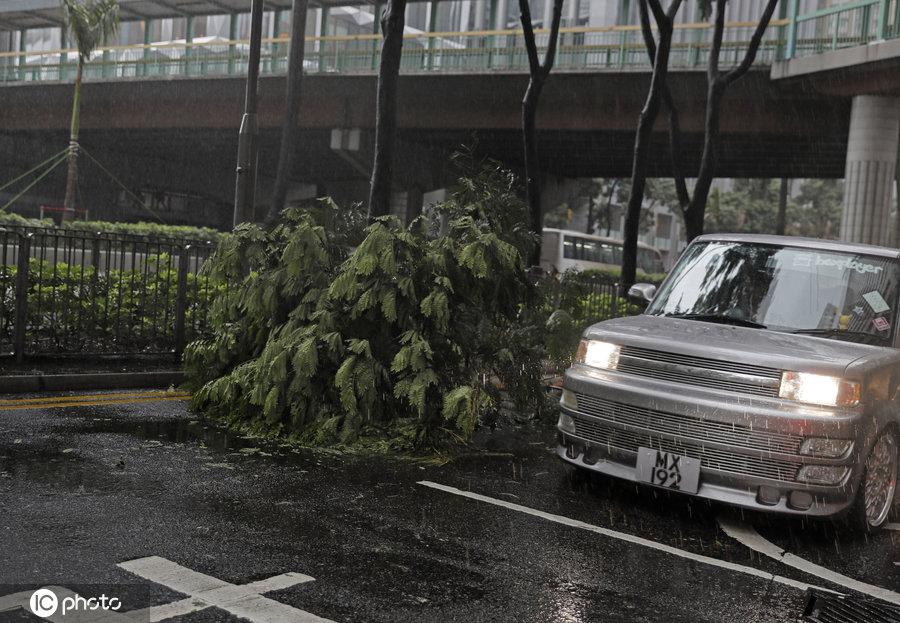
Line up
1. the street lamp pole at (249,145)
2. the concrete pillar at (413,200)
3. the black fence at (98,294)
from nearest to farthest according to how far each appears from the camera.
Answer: the black fence at (98,294), the street lamp pole at (249,145), the concrete pillar at (413,200)

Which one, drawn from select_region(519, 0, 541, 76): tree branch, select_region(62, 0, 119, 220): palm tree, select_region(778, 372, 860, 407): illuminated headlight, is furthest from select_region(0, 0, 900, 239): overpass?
select_region(778, 372, 860, 407): illuminated headlight

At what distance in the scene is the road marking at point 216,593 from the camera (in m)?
3.70

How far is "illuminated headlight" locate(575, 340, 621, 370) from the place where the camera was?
6.11m

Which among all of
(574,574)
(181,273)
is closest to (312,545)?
(574,574)

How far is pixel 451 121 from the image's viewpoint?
3266 centimetres

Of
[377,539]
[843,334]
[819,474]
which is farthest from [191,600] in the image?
[843,334]

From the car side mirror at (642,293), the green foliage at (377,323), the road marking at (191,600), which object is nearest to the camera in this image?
the road marking at (191,600)

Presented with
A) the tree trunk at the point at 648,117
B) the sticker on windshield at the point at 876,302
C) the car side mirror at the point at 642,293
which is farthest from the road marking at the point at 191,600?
the tree trunk at the point at 648,117

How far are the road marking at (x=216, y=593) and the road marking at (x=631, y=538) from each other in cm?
188

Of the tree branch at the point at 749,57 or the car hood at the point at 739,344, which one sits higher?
the tree branch at the point at 749,57

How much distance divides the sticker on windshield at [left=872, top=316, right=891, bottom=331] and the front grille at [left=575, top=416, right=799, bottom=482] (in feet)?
4.80

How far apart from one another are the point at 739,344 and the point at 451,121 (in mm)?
27764

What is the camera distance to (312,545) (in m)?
4.69

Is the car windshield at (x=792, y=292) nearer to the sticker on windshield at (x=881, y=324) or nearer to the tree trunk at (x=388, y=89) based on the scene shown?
the sticker on windshield at (x=881, y=324)
